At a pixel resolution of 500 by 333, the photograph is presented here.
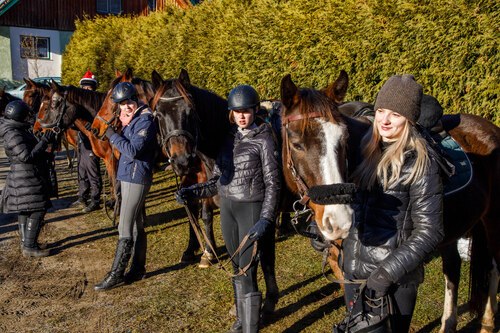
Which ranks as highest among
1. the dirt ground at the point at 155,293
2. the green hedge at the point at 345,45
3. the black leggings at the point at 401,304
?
the green hedge at the point at 345,45

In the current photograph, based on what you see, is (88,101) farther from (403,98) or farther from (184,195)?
(403,98)

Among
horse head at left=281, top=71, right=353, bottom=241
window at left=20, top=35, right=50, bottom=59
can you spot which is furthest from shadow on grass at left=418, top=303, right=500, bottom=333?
window at left=20, top=35, right=50, bottom=59

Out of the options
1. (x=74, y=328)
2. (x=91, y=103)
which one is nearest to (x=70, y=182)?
(x=91, y=103)

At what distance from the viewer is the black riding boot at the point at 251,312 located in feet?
10.3

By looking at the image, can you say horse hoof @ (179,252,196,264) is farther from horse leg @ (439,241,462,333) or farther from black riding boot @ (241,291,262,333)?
horse leg @ (439,241,462,333)

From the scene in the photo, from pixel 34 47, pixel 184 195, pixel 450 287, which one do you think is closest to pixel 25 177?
pixel 184 195

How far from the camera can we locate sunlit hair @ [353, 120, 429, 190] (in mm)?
1981

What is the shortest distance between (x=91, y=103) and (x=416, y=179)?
5.73 m

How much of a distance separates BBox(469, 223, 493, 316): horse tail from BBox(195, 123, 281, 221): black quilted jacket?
2001 mm

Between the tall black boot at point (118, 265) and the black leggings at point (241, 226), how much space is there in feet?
5.49

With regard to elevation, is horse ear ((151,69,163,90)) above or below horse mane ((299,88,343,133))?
above

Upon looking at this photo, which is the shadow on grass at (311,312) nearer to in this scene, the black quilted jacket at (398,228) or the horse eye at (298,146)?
the black quilted jacket at (398,228)

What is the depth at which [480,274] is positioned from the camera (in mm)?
3631

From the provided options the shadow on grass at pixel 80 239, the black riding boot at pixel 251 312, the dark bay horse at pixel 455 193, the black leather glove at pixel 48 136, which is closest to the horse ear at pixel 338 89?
the dark bay horse at pixel 455 193
